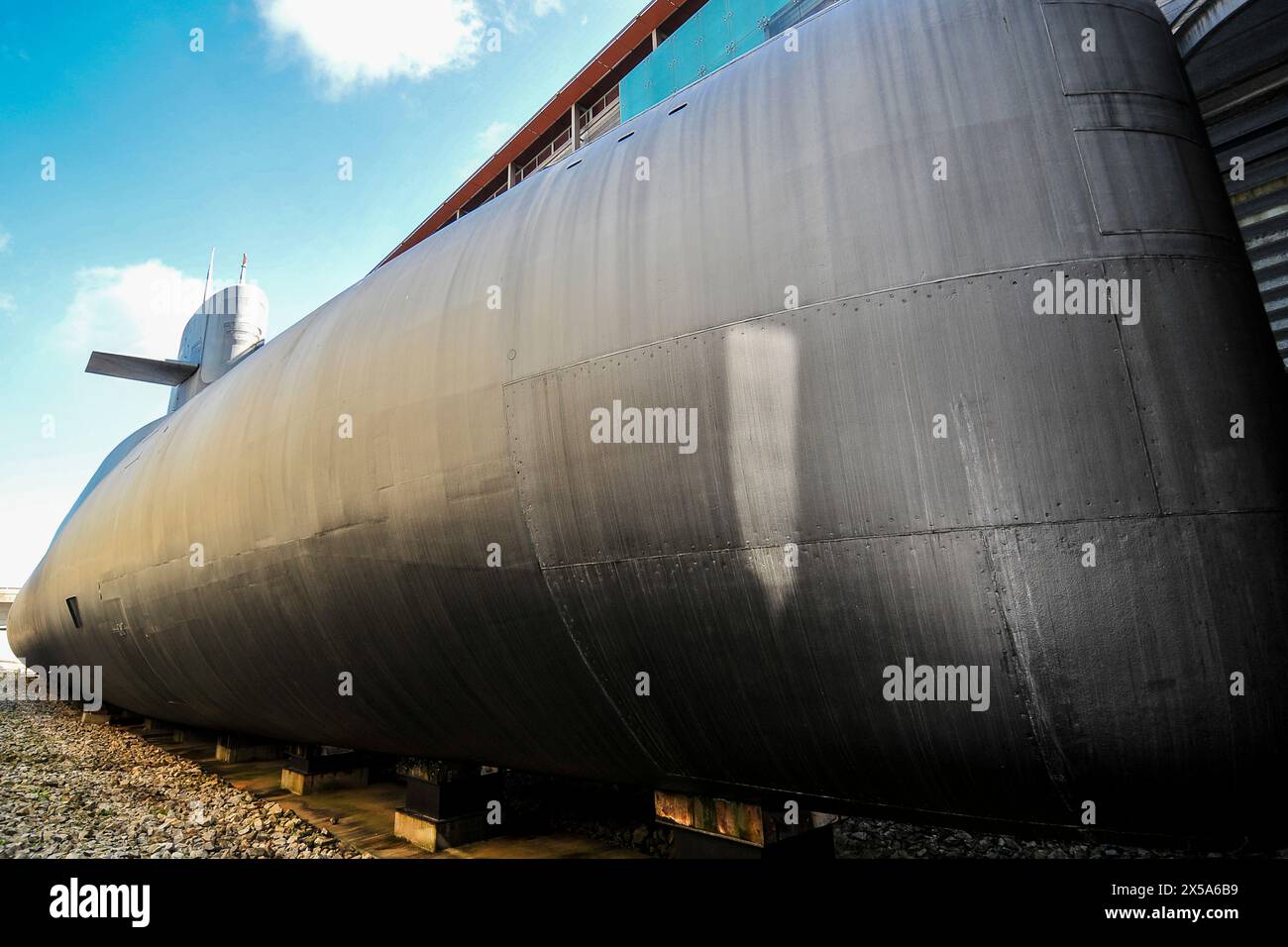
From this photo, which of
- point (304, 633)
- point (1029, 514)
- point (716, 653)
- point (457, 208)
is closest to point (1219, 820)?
point (1029, 514)

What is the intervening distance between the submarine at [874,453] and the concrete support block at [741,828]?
24cm

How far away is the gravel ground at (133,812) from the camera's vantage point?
19.6ft

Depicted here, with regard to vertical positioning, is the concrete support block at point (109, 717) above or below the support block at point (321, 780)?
above

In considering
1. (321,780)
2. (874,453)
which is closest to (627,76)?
(321,780)

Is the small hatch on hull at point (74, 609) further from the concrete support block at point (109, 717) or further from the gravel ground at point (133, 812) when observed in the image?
the concrete support block at point (109, 717)

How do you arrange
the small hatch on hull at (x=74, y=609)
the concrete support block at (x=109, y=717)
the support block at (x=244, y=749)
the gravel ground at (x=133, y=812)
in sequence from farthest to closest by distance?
1. the concrete support block at (x=109, y=717)
2. the small hatch on hull at (x=74, y=609)
3. the support block at (x=244, y=749)
4. the gravel ground at (x=133, y=812)

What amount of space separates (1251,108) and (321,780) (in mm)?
9732

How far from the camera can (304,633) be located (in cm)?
558

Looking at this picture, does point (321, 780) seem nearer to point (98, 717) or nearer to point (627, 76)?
point (98, 717)

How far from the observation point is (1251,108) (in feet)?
13.6

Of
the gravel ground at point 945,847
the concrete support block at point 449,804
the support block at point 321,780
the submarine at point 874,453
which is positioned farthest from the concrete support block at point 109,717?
the gravel ground at point 945,847

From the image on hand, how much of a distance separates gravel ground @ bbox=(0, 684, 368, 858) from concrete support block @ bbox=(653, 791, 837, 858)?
3.12 m

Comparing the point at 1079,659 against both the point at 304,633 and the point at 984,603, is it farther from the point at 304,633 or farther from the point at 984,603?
the point at 304,633
